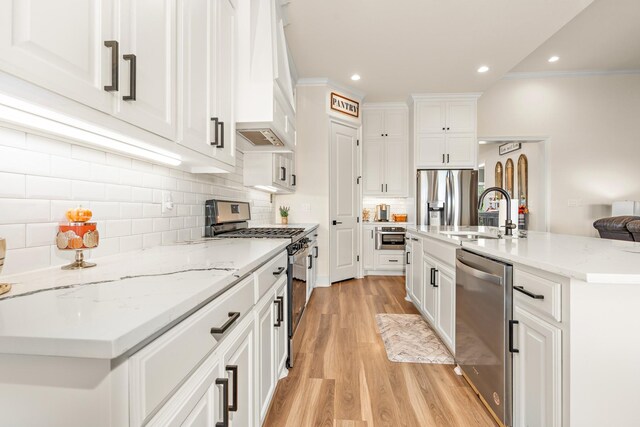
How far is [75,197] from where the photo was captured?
1.06 metres

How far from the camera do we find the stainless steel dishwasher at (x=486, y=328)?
1358 mm

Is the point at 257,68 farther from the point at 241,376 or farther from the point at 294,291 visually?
the point at 241,376

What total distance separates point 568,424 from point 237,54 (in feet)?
7.90

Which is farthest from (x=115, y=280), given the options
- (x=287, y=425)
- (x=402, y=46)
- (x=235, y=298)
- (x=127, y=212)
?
(x=402, y=46)

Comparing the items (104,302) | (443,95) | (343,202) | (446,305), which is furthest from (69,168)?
(443,95)

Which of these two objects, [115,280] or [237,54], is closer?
[115,280]

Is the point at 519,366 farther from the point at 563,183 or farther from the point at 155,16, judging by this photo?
the point at 563,183

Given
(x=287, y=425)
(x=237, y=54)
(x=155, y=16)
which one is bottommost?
(x=287, y=425)

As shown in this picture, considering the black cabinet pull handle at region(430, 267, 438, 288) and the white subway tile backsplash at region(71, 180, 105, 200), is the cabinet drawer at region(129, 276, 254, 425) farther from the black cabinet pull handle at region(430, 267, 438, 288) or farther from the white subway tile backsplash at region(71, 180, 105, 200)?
the black cabinet pull handle at region(430, 267, 438, 288)

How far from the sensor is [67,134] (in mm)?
952

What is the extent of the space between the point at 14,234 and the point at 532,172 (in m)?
7.49

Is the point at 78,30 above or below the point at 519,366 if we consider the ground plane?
above

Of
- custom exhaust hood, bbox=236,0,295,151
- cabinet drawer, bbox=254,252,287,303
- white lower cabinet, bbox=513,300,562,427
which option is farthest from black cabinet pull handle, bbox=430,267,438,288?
custom exhaust hood, bbox=236,0,295,151

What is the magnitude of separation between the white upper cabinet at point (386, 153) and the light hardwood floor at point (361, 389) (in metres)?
2.91
